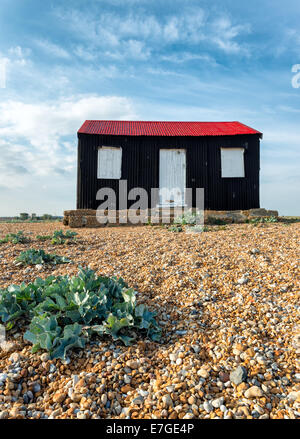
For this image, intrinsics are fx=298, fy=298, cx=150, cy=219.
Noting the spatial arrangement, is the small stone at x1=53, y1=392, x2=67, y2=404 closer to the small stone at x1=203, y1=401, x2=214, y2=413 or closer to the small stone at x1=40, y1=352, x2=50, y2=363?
the small stone at x1=40, y1=352, x2=50, y2=363

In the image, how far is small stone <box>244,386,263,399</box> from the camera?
8.70 feet

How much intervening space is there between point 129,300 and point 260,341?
1.58m

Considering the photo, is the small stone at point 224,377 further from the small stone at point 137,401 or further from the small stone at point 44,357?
the small stone at point 44,357

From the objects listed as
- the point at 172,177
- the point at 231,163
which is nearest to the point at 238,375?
the point at 172,177

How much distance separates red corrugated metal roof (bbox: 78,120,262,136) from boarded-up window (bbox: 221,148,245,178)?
0.90 meters

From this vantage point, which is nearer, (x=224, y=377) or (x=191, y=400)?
(x=191, y=400)

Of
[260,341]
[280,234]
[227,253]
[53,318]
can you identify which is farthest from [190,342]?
[280,234]

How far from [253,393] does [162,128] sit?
15.3 metres

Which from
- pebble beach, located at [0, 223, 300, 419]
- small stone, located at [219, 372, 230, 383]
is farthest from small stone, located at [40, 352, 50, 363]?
small stone, located at [219, 372, 230, 383]

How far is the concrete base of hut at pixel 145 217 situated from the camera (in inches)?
503

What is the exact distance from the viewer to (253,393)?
8.72 ft

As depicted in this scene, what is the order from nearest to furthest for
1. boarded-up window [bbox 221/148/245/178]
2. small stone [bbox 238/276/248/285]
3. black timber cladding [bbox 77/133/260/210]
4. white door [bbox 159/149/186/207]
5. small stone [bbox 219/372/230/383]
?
small stone [bbox 219/372/230/383] < small stone [bbox 238/276/248/285] < black timber cladding [bbox 77/133/260/210] < white door [bbox 159/149/186/207] < boarded-up window [bbox 221/148/245/178]

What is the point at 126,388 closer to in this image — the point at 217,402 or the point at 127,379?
the point at 127,379
